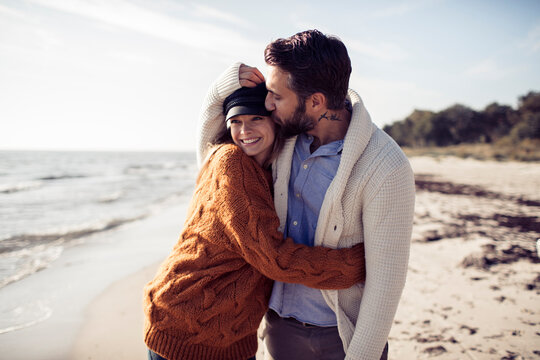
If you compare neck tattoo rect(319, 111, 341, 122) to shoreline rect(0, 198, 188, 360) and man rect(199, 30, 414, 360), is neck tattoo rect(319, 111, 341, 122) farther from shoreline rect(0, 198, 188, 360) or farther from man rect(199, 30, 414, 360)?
shoreline rect(0, 198, 188, 360)

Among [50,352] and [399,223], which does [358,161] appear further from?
[50,352]

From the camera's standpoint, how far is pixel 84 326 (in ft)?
12.5

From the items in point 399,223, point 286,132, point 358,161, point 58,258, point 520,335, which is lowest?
point 58,258

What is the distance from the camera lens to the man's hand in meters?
1.99

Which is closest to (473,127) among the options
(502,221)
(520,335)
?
(502,221)

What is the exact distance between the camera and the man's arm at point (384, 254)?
1.59 metres

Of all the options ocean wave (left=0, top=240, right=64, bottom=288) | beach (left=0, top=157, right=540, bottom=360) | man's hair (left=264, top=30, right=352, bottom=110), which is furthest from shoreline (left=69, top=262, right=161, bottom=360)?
man's hair (left=264, top=30, right=352, bottom=110)

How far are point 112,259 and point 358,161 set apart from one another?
5676 mm

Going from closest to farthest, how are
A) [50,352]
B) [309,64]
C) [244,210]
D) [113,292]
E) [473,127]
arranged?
[244,210] < [309,64] < [50,352] < [113,292] < [473,127]

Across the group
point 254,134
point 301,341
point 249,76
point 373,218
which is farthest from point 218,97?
point 301,341

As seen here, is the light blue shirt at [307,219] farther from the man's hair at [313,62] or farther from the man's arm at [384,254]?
the man's hair at [313,62]

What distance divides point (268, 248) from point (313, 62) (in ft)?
3.41

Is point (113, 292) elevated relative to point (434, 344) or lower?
lower

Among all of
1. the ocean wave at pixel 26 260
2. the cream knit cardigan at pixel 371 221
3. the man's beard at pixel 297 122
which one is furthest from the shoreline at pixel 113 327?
the man's beard at pixel 297 122
